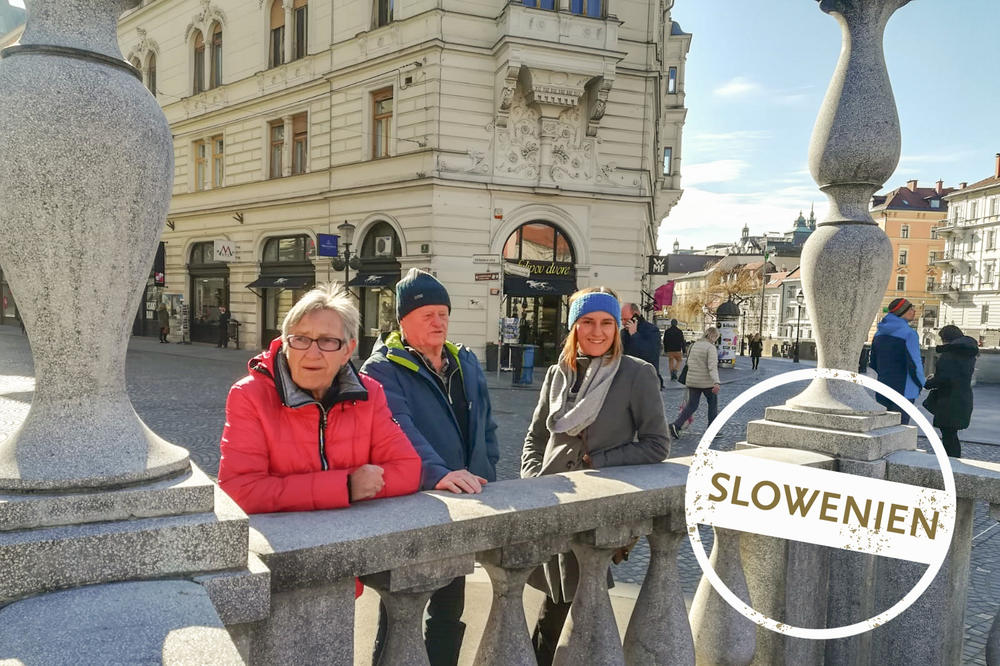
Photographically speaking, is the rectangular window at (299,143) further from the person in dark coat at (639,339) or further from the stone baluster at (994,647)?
the stone baluster at (994,647)

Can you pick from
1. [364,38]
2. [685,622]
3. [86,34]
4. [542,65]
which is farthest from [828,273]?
[364,38]

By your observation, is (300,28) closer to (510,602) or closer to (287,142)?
(287,142)

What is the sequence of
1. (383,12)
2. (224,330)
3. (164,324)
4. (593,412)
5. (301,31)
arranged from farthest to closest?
1. (164,324)
2. (224,330)
3. (301,31)
4. (383,12)
5. (593,412)

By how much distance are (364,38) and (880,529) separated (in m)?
18.9

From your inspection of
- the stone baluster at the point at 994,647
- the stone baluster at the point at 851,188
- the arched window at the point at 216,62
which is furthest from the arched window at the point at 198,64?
the stone baluster at the point at 994,647

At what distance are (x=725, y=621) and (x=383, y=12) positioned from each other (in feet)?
62.7

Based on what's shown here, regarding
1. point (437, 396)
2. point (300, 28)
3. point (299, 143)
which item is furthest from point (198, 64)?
point (437, 396)

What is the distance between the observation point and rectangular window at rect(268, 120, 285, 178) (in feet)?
70.2

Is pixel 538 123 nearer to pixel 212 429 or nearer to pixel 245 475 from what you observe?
pixel 212 429

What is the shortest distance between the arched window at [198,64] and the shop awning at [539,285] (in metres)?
14.3

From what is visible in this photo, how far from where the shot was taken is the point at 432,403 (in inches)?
111

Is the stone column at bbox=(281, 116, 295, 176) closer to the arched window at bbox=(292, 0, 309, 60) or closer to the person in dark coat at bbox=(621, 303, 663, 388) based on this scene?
the arched window at bbox=(292, 0, 309, 60)

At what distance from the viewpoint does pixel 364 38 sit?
1845 cm

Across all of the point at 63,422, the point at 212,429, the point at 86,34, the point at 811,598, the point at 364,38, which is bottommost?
the point at 212,429
